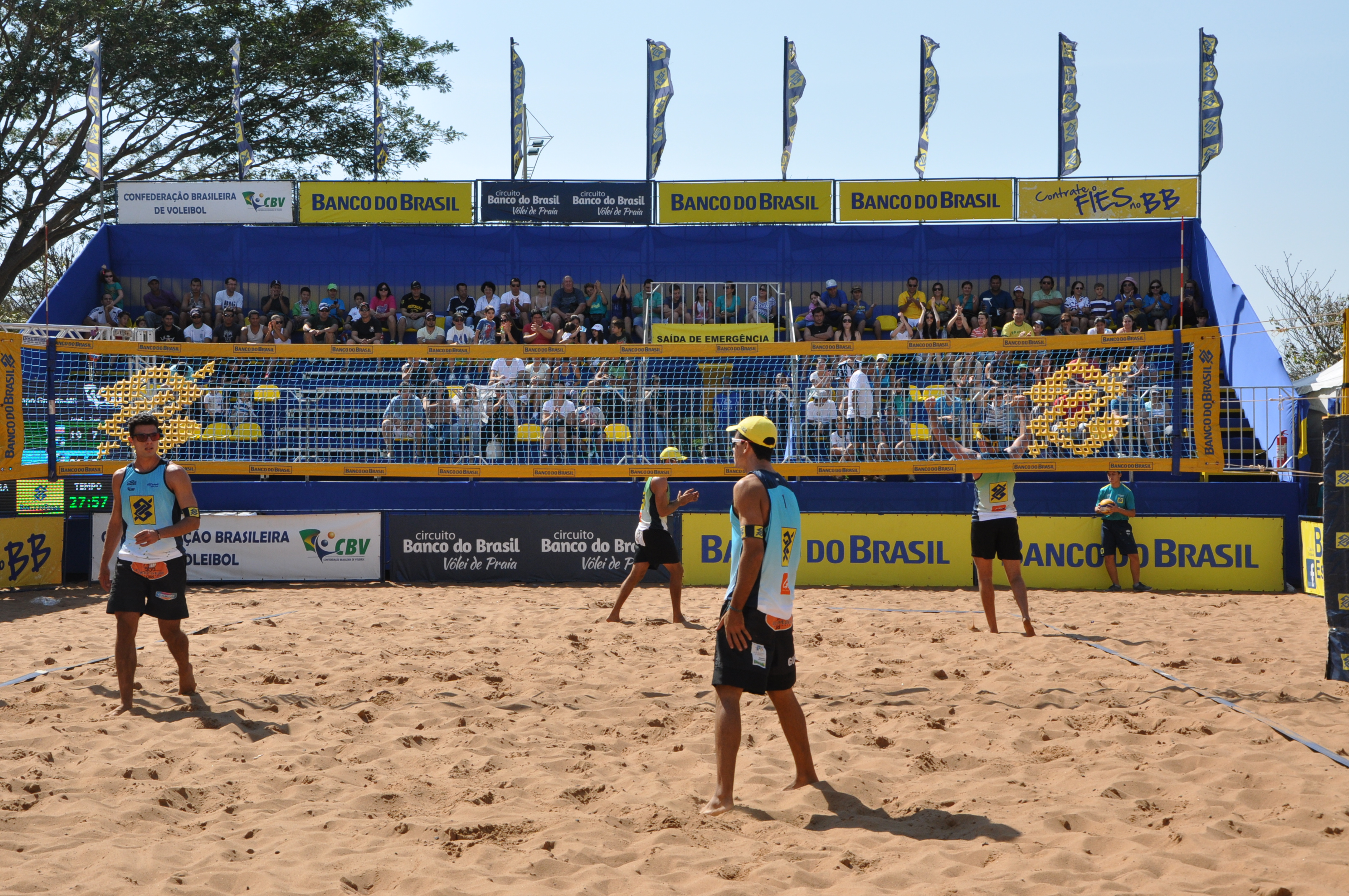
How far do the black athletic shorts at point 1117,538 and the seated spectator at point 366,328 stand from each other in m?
10.9

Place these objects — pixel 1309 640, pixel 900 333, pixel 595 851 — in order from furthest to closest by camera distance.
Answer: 1. pixel 900 333
2. pixel 1309 640
3. pixel 595 851

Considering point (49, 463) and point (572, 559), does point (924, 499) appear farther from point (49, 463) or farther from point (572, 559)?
point (49, 463)

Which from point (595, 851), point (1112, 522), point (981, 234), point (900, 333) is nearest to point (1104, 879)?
point (595, 851)

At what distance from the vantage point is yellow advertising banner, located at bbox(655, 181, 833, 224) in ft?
65.5

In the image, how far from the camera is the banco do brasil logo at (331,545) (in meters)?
13.2

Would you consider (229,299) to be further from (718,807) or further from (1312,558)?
(1312,558)

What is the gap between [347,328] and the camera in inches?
700

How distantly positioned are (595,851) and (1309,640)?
7706 mm

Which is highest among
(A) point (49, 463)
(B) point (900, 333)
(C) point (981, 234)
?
(C) point (981, 234)

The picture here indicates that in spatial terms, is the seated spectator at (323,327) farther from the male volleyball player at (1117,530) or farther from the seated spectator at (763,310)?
the male volleyball player at (1117,530)

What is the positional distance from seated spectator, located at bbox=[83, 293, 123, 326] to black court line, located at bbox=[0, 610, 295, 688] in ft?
35.6

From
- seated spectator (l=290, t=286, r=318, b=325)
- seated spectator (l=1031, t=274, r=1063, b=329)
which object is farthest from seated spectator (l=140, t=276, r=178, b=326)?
seated spectator (l=1031, t=274, r=1063, b=329)

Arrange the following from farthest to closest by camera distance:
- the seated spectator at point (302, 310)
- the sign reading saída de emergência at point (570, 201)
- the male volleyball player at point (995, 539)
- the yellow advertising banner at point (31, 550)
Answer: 1. the sign reading saída de emergência at point (570, 201)
2. the seated spectator at point (302, 310)
3. the yellow advertising banner at point (31, 550)
4. the male volleyball player at point (995, 539)

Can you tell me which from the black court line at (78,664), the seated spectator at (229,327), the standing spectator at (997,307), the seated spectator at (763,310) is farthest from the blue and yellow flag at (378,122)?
the black court line at (78,664)
